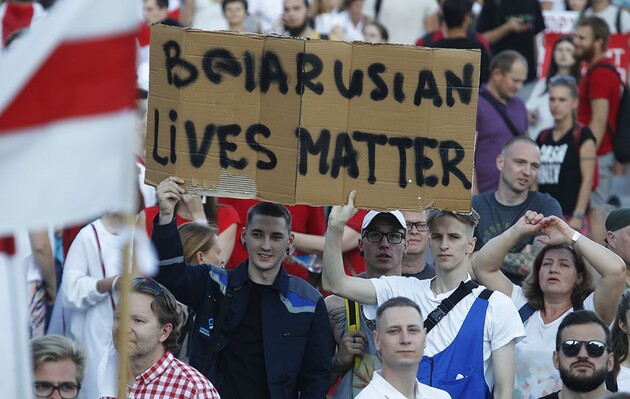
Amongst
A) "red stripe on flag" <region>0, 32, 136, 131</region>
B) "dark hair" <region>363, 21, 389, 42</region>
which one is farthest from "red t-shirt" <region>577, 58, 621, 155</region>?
"red stripe on flag" <region>0, 32, 136, 131</region>

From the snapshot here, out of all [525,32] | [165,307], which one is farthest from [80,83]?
[525,32]

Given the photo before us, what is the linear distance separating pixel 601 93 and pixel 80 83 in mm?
8707

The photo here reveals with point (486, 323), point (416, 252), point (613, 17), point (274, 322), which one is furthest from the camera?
point (613, 17)

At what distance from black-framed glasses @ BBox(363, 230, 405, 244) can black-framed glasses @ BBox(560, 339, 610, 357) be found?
44.6 inches

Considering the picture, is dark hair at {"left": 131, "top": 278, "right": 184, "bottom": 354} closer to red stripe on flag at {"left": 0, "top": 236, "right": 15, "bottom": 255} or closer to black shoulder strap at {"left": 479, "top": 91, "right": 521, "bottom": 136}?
red stripe on flag at {"left": 0, "top": 236, "right": 15, "bottom": 255}

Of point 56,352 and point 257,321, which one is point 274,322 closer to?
point 257,321

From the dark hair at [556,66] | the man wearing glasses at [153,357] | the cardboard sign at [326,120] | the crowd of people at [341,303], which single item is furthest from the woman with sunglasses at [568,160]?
the man wearing glasses at [153,357]

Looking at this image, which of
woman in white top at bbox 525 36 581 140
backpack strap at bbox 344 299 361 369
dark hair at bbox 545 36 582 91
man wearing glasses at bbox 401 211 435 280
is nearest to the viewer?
backpack strap at bbox 344 299 361 369

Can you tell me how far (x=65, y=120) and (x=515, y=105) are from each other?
299 inches

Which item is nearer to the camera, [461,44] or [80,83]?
[80,83]

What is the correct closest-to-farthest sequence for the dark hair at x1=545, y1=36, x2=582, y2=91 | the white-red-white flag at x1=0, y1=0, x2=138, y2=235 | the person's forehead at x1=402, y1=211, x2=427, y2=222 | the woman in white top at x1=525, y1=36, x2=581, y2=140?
the white-red-white flag at x1=0, y1=0, x2=138, y2=235
the person's forehead at x1=402, y1=211, x2=427, y2=222
the woman in white top at x1=525, y1=36, x2=581, y2=140
the dark hair at x1=545, y1=36, x2=582, y2=91

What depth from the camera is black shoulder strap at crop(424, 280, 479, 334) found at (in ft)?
23.5

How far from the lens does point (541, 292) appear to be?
311 inches

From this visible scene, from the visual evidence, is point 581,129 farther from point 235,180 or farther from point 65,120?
point 65,120
